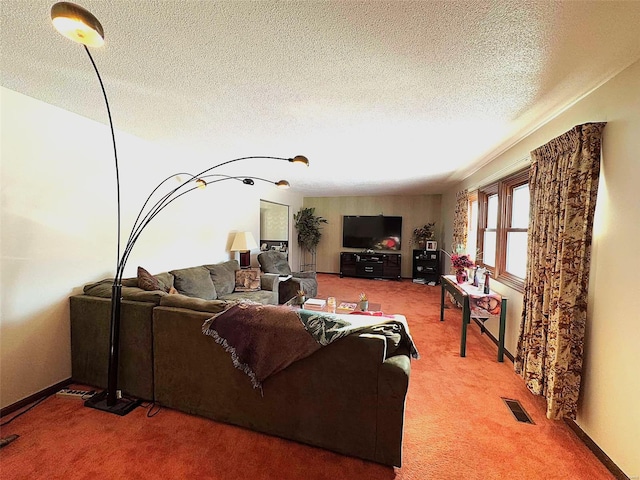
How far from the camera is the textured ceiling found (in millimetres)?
1249

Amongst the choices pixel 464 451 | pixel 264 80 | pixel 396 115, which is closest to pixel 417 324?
pixel 464 451

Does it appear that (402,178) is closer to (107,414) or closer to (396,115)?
(396,115)

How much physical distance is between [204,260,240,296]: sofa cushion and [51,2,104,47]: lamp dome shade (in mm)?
3046

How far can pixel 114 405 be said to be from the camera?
80.6 inches

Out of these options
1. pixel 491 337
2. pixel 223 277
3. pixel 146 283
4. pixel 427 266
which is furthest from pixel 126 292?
pixel 427 266

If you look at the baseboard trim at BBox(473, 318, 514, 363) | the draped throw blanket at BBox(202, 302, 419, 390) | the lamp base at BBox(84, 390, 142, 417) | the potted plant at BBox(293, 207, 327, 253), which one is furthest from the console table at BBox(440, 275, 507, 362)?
the potted plant at BBox(293, 207, 327, 253)

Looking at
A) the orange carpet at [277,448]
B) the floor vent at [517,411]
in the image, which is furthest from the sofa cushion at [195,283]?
the floor vent at [517,411]

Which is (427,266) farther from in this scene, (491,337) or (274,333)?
(274,333)

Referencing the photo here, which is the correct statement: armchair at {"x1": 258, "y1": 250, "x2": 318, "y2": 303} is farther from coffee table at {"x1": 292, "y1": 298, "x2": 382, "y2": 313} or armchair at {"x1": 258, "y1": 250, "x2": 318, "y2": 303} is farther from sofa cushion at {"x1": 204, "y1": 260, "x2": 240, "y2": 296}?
coffee table at {"x1": 292, "y1": 298, "x2": 382, "y2": 313}

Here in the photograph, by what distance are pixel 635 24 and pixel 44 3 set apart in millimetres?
2658

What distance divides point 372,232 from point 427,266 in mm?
1640

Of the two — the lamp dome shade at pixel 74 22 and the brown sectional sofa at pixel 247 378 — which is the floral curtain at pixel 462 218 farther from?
the lamp dome shade at pixel 74 22

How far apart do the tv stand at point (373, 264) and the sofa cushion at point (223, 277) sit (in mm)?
3944

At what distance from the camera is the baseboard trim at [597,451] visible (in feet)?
5.02
